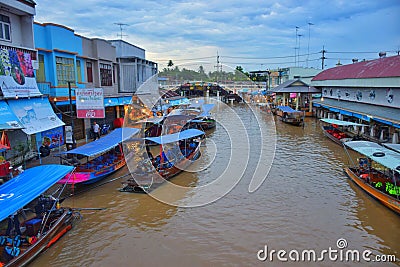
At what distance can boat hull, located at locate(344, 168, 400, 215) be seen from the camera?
1037 centimetres

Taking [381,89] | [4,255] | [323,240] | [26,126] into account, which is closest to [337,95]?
[381,89]

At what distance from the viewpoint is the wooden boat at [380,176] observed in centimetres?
1054

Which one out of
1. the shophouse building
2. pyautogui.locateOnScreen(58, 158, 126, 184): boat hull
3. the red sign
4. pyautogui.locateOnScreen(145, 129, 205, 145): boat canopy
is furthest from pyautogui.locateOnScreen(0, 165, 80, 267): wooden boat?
the red sign

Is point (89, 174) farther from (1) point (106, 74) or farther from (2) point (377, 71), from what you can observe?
(2) point (377, 71)

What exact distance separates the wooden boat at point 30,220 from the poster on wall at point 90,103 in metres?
5.88

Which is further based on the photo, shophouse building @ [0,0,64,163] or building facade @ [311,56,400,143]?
building facade @ [311,56,400,143]

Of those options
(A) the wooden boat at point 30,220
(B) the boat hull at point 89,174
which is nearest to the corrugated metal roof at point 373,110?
(B) the boat hull at point 89,174

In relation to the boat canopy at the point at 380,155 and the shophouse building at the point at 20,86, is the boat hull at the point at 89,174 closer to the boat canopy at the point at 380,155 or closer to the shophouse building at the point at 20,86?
the shophouse building at the point at 20,86

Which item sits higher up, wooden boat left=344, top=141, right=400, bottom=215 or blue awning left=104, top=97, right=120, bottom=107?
blue awning left=104, top=97, right=120, bottom=107

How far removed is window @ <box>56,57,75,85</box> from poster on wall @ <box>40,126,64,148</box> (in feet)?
10.1

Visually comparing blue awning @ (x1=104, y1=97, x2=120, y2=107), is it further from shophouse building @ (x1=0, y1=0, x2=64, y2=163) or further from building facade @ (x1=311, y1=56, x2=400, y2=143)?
building facade @ (x1=311, y1=56, x2=400, y2=143)

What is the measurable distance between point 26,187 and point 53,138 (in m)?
10.6

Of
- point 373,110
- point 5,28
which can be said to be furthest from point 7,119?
point 373,110

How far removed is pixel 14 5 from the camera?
14.1 meters
